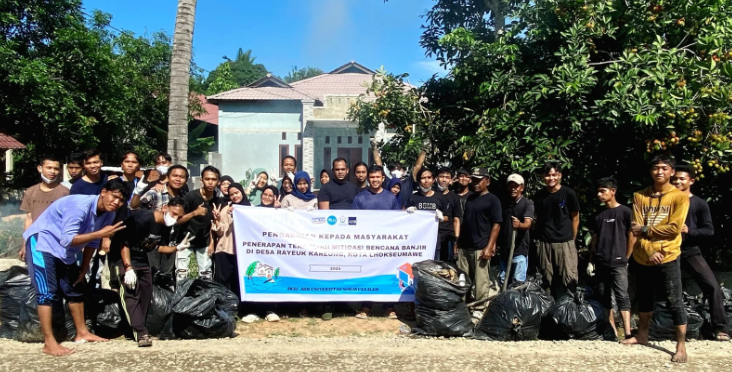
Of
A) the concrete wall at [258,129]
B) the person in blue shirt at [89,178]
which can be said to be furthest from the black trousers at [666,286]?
the concrete wall at [258,129]

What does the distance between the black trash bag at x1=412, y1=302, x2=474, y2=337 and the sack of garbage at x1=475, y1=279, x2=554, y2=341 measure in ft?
0.47

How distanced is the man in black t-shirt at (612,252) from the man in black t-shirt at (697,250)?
576 millimetres

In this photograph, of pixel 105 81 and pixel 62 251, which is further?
pixel 105 81

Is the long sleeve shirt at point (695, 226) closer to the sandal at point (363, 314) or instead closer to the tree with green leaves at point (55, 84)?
the sandal at point (363, 314)

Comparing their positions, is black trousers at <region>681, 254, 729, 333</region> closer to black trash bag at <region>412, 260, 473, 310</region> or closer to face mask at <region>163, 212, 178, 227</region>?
black trash bag at <region>412, 260, 473, 310</region>

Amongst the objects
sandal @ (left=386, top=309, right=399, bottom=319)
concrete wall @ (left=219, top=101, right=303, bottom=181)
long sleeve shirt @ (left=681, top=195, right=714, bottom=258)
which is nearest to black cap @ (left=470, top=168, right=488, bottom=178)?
sandal @ (left=386, top=309, right=399, bottom=319)

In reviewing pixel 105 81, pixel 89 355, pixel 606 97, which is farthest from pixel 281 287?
pixel 105 81

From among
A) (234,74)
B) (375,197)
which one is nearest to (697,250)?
(375,197)

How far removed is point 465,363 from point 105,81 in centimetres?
1487

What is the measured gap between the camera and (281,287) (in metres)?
6.41

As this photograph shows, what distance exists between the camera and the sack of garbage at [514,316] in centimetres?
557

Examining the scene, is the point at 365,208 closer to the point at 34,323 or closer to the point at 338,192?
the point at 338,192

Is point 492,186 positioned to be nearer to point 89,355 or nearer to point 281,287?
point 281,287

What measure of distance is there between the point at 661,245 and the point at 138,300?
195 inches
